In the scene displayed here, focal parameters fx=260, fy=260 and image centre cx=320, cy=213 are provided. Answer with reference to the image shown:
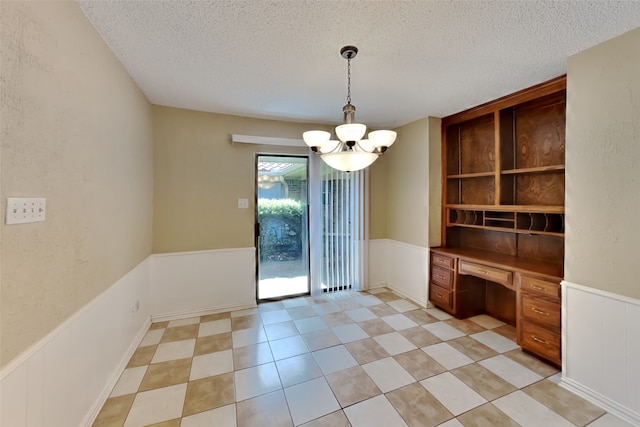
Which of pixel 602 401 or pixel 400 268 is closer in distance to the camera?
pixel 602 401

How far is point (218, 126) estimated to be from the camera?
3.23 metres

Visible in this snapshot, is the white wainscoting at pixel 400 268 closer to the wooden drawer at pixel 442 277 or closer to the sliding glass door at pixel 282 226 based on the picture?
the wooden drawer at pixel 442 277

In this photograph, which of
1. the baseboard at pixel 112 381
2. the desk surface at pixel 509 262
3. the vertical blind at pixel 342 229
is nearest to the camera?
the baseboard at pixel 112 381

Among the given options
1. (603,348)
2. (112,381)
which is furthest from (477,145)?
(112,381)

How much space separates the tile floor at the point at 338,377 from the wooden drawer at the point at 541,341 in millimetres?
105

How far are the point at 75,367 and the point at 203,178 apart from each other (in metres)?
2.15

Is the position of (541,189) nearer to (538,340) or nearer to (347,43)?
(538,340)

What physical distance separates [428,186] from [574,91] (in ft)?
5.25

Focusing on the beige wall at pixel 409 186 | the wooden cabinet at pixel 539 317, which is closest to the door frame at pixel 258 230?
the beige wall at pixel 409 186

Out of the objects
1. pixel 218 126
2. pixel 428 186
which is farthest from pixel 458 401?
pixel 218 126

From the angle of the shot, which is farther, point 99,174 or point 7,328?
point 99,174

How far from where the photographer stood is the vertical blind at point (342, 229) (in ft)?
12.5

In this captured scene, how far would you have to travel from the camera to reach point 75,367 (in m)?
1.47

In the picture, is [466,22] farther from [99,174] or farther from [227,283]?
[227,283]
